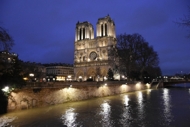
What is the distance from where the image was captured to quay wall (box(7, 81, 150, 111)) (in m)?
22.5

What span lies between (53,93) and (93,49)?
6179 cm

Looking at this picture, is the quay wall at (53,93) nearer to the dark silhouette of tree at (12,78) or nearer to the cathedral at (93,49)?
the dark silhouette of tree at (12,78)

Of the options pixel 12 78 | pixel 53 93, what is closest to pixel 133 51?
pixel 53 93

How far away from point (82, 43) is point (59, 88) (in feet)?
209

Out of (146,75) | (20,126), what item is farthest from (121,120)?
(146,75)

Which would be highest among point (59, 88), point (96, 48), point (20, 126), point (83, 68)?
point (96, 48)

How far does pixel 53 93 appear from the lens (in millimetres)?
26922

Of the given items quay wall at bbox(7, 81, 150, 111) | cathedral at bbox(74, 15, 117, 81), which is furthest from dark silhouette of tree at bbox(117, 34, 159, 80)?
cathedral at bbox(74, 15, 117, 81)

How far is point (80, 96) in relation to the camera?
32750 mm

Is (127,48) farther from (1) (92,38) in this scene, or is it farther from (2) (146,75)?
(1) (92,38)

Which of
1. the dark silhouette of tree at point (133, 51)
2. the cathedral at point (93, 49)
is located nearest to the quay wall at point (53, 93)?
the dark silhouette of tree at point (133, 51)

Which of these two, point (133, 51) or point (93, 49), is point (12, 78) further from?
Result: point (93, 49)

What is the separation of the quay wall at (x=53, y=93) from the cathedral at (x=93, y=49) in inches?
1630

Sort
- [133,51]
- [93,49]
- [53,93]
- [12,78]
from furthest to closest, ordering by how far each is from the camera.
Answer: [93,49] < [133,51] < [53,93] < [12,78]
